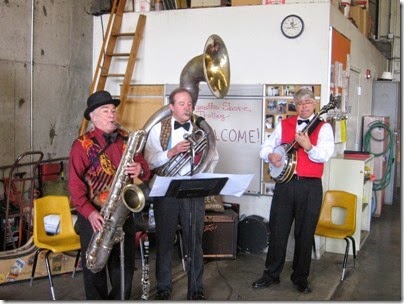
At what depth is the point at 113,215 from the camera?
292cm

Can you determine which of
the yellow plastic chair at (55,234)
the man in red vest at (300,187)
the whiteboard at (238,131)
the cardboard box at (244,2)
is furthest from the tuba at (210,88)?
the cardboard box at (244,2)

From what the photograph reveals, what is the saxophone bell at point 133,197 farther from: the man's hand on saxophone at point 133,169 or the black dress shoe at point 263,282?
the black dress shoe at point 263,282

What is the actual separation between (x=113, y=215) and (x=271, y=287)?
1712 millimetres

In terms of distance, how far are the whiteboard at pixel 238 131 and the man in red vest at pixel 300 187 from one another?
97 centimetres

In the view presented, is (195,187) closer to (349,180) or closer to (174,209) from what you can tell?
(174,209)

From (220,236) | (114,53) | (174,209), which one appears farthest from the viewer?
(114,53)

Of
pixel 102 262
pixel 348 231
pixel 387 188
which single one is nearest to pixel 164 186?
pixel 102 262

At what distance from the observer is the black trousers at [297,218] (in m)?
3.83

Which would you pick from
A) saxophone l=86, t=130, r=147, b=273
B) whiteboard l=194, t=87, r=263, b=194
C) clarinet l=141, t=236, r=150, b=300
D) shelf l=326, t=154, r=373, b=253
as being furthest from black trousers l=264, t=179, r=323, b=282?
saxophone l=86, t=130, r=147, b=273

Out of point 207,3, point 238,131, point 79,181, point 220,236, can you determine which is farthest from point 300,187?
point 207,3

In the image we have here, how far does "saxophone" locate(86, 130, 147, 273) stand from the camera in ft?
9.52

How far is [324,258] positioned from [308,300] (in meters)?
1.13

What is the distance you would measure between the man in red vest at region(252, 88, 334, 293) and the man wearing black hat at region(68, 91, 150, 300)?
49.9 inches

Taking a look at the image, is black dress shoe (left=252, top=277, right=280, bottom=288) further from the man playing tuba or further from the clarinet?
the clarinet
